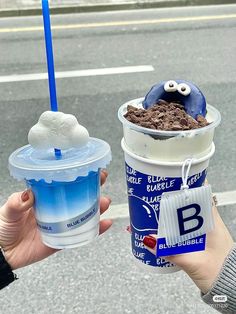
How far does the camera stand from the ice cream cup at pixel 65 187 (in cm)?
122

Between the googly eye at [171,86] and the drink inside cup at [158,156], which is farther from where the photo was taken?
the googly eye at [171,86]

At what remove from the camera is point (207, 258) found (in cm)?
127

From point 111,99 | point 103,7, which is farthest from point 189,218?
point 103,7

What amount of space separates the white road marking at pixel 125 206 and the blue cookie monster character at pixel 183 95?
1.76m

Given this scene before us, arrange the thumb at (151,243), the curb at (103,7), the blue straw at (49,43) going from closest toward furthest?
the blue straw at (49,43)
the thumb at (151,243)
the curb at (103,7)

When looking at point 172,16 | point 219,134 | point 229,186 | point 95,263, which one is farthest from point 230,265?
point 172,16

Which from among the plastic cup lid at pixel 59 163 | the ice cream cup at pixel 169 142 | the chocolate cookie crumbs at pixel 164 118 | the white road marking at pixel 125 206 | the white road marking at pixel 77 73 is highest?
the chocolate cookie crumbs at pixel 164 118

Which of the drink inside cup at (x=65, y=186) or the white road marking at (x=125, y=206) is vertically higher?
the drink inside cup at (x=65, y=186)

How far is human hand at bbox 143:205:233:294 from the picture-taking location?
1255 millimetres

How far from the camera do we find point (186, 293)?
7.89ft

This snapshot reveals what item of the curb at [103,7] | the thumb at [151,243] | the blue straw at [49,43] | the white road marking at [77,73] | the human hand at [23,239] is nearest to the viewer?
the blue straw at [49,43]

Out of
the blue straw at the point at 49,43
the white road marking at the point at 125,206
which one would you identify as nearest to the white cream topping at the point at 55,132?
the blue straw at the point at 49,43

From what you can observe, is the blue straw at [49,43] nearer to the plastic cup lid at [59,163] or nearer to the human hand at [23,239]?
the plastic cup lid at [59,163]

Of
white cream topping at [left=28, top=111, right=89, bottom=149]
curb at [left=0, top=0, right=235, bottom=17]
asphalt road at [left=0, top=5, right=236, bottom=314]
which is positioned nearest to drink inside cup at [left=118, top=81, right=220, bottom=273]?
white cream topping at [left=28, top=111, right=89, bottom=149]
